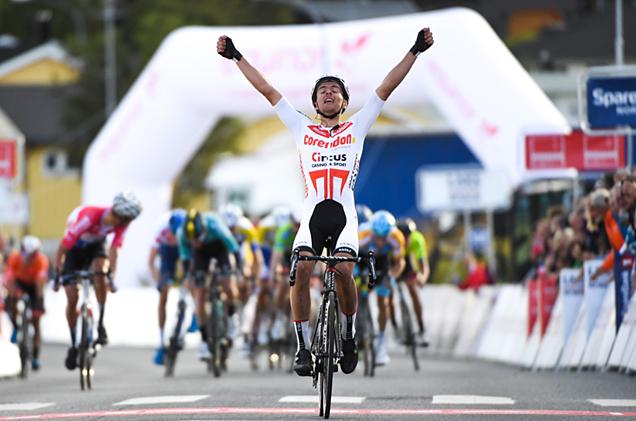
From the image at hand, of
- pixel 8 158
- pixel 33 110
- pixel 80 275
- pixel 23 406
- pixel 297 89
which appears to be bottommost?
pixel 23 406

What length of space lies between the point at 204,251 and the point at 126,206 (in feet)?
A: 12.8

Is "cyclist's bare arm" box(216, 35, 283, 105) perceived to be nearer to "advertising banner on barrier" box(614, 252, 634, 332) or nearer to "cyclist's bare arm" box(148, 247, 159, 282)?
"advertising banner on barrier" box(614, 252, 634, 332)

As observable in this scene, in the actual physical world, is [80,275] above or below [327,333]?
above

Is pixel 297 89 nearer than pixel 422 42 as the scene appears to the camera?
No

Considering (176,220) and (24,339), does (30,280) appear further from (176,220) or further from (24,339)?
(176,220)

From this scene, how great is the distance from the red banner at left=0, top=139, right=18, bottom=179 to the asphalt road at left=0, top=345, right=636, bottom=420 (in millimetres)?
14218

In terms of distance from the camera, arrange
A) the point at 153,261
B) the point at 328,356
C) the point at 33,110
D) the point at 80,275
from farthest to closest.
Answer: the point at 33,110 → the point at 153,261 → the point at 80,275 → the point at 328,356

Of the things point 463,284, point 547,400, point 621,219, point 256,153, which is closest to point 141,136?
point 463,284

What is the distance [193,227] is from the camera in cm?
2155

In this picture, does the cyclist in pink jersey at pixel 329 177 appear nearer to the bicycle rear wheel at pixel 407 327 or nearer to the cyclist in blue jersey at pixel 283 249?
the cyclist in blue jersey at pixel 283 249

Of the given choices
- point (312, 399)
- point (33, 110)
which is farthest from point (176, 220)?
point (33, 110)

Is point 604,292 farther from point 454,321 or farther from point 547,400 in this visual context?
point 454,321

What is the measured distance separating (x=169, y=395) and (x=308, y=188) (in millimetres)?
3685

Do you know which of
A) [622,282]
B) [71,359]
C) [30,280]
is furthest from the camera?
[30,280]
